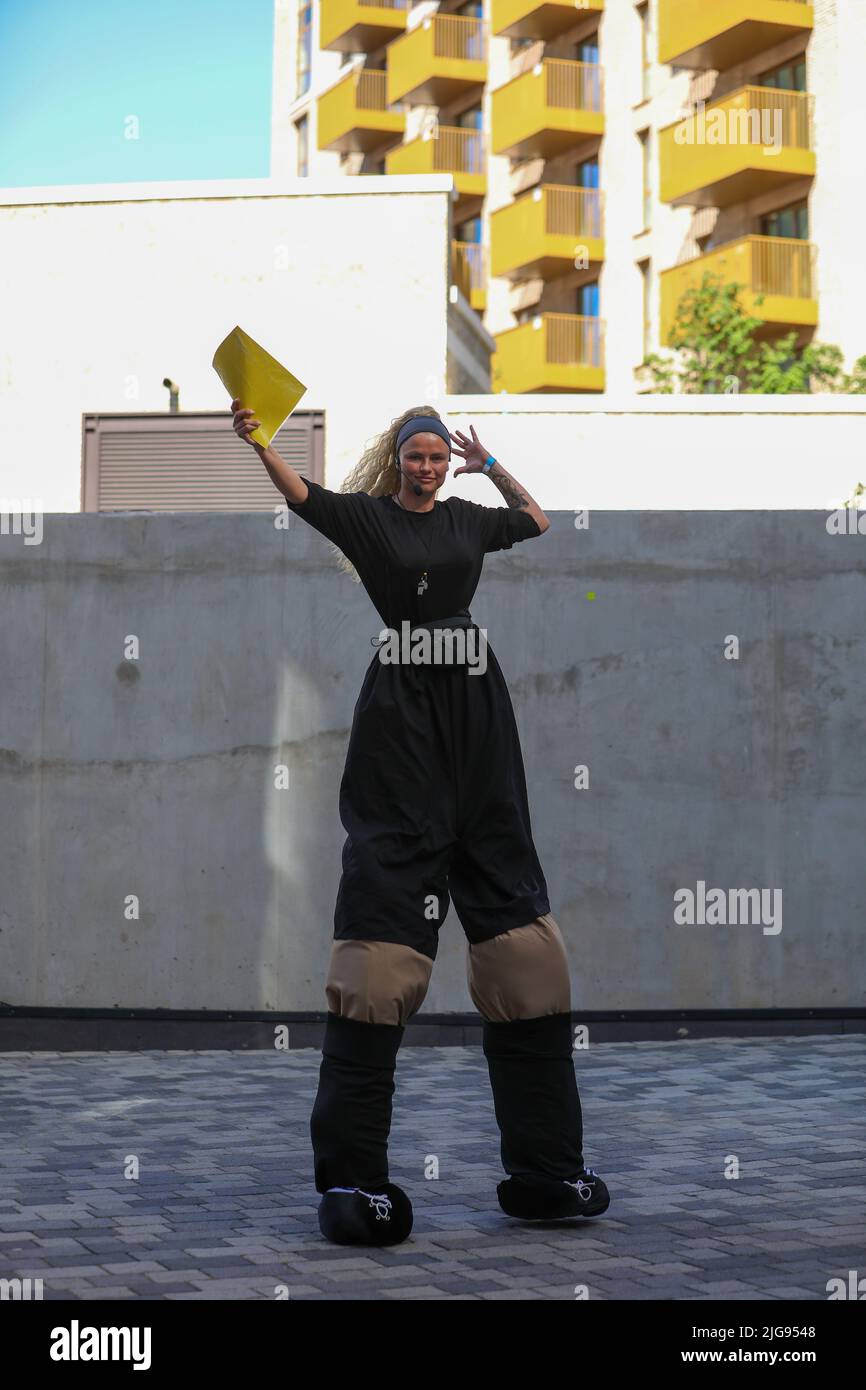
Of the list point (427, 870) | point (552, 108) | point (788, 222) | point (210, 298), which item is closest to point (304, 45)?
point (552, 108)

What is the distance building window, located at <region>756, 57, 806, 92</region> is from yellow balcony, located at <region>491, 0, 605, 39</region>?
7.02 metres

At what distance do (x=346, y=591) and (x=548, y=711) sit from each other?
40.1 inches

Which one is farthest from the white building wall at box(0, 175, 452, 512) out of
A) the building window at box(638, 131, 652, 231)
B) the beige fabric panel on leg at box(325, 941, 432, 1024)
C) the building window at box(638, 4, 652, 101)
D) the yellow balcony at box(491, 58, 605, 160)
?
the yellow balcony at box(491, 58, 605, 160)

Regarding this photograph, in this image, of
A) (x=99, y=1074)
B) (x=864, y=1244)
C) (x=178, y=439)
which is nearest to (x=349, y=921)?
(x=864, y=1244)

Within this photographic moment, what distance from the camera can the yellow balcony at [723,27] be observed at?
34.2 meters

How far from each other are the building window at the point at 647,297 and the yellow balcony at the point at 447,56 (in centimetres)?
1005

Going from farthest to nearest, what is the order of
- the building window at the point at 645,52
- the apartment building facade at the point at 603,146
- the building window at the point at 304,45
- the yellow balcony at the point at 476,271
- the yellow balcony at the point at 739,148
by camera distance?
1. the building window at the point at 304,45
2. the yellow balcony at the point at 476,271
3. the building window at the point at 645,52
4. the yellow balcony at the point at 739,148
5. the apartment building facade at the point at 603,146

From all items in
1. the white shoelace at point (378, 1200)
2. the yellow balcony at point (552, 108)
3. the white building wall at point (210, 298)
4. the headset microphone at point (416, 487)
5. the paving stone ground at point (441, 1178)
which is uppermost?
the yellow balcony at point (552, 108)

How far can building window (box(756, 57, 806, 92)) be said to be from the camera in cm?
3469

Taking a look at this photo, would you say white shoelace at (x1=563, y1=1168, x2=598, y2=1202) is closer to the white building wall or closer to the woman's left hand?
the woman's left hand

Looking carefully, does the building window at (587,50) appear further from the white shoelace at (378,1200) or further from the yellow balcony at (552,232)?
the white shoelace at (378,1200)

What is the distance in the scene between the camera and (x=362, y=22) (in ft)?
164

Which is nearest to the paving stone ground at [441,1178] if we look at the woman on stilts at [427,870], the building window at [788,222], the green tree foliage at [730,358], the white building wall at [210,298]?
the woman on stilts at [427,870]
